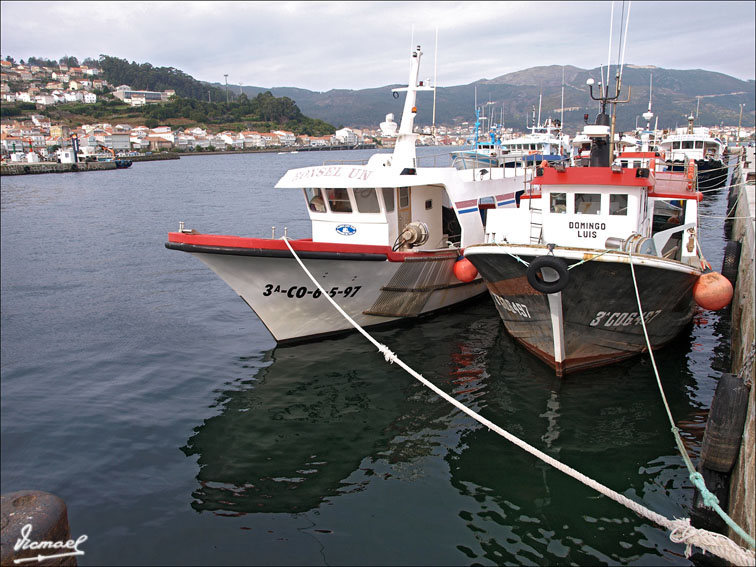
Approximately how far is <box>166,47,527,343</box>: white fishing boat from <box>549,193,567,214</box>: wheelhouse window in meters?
2.26

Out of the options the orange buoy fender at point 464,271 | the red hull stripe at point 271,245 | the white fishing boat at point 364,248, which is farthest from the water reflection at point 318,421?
the red hull stripe at point 271,245

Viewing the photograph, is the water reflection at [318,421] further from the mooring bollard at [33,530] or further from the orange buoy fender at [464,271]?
the mooring bollard at [33,530]

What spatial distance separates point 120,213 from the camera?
3675 cm

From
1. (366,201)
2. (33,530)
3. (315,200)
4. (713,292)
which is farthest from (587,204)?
(33,530)

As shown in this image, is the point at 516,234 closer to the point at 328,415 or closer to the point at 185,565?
the point at 328,415

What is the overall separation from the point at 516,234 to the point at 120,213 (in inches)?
1246

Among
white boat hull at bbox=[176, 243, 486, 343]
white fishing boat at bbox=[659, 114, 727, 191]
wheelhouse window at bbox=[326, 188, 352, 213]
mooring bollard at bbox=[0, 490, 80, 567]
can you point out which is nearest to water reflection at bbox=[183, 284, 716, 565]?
white boat hull at bbox=[176, 243, 486, 343]

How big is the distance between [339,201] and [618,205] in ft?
18.8

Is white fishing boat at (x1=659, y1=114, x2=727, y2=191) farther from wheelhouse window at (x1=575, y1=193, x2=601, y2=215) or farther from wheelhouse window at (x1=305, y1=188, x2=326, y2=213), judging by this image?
wheelhouse window at (x1=305, y1=188, x2=326, y2=213)

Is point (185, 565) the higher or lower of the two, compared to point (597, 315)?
lower

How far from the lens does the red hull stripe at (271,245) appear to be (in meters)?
10.3

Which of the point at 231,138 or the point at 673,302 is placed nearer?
the point at 673,302

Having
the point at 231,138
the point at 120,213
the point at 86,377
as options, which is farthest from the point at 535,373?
the point at 231,138

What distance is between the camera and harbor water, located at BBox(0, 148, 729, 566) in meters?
6.29
